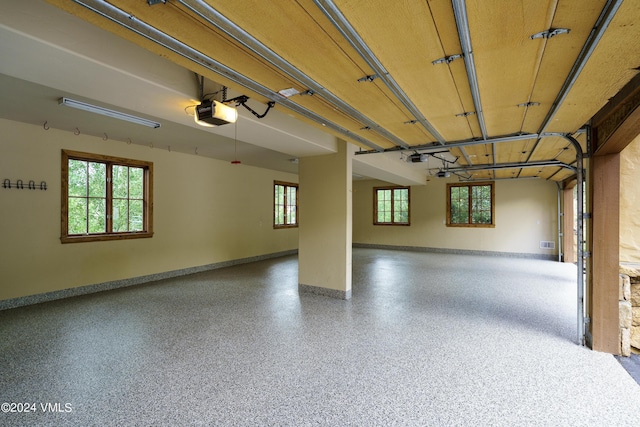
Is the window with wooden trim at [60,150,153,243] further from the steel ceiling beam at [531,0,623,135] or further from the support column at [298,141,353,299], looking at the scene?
the steel ceiling beam at [531,0,623,135]

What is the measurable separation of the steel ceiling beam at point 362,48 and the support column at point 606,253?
193 cm

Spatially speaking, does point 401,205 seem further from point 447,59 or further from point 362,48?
point 362,48

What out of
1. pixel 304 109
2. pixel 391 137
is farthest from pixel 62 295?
pixel 391 137

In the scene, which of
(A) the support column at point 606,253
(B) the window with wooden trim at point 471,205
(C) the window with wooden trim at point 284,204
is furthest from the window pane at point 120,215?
(B) the window with wooden trim at point 471,205

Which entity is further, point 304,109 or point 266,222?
point 266,222

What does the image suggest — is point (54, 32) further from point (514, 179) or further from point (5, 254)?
point (514, 179)

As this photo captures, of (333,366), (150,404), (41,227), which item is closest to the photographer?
(150,404)

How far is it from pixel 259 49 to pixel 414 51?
2.92 ft

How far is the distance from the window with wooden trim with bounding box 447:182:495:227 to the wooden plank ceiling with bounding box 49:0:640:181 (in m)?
7.09

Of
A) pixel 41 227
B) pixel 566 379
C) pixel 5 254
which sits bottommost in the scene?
pixel 566 379

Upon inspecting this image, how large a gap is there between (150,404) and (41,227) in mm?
3907

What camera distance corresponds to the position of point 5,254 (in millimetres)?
4168

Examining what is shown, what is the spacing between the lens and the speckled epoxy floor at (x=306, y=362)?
6.71ft

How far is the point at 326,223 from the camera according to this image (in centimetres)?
496
